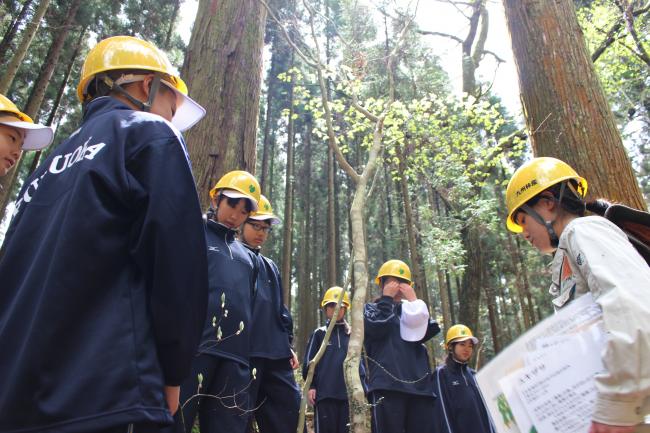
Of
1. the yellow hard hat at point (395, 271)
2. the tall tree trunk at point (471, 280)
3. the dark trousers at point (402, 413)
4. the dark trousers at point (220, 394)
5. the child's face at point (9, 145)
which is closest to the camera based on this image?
the dark trousers at point (220, 394)

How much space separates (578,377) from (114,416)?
1.41 meters

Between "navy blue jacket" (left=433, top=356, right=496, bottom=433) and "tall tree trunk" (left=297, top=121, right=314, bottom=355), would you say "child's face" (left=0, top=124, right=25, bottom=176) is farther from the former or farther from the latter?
"tall tree trunk" (left=297, top=121, right=314, bottom=355)

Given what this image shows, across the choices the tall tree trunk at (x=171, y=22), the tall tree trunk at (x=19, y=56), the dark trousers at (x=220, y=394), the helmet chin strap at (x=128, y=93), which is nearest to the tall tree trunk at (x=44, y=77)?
the tall tree trunk at (x=19, y=56)

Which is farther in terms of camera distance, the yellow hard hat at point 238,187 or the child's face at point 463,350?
the child's face at point 463,350

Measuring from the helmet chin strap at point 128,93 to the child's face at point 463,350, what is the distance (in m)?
5.47

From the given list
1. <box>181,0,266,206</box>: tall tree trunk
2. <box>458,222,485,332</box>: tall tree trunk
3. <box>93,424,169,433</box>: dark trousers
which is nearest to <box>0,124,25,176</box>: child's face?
<box>181,0,266,206</box>: tall tree trunk

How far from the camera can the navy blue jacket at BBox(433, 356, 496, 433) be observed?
17.4ft

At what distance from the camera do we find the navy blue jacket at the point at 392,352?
184 inches

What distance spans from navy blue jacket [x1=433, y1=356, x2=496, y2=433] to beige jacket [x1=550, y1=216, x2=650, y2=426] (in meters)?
4.43

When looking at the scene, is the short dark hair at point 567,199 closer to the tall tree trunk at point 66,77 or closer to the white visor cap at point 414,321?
the white visor cap at point 414,321

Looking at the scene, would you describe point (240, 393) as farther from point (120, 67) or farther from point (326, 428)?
point (326, 428)

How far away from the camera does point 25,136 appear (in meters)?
2.99

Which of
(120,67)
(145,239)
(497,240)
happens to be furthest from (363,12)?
(497,240)

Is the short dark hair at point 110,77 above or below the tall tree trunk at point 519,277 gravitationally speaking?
below
